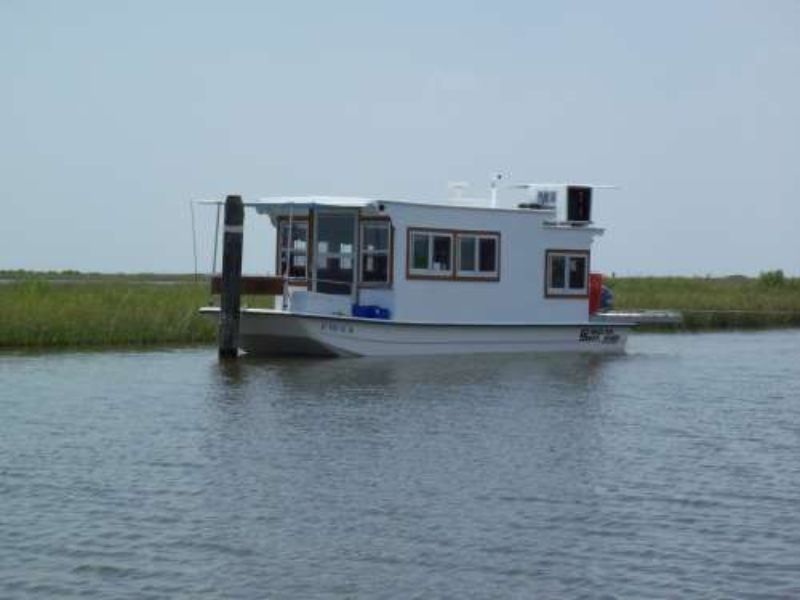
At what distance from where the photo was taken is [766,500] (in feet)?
55.6

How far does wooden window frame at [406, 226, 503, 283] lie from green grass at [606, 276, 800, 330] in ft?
48.3

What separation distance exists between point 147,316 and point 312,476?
61.0ft

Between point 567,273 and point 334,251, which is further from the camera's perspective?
point 567,273

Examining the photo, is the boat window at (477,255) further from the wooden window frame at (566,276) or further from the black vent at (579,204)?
the black vent at (579,204)

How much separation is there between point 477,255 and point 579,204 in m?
3.36

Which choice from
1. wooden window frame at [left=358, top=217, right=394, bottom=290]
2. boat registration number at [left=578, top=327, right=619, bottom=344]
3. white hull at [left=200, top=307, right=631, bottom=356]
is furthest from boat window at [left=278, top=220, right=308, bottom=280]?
boat registration number at [left=578, top=327, right=619, bottom=344]

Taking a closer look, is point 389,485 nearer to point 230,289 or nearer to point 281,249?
point 230,289

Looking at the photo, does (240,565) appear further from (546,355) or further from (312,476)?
(546,355)

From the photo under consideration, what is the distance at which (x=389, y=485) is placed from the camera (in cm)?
1736

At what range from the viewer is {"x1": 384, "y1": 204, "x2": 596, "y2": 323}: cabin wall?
3138cm

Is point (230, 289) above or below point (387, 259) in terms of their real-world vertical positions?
below

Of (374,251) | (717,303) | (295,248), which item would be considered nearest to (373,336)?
(374,251)

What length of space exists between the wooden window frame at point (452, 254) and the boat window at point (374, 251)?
0.44 meters

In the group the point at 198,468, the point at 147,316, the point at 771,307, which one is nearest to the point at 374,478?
the point at 198,468
